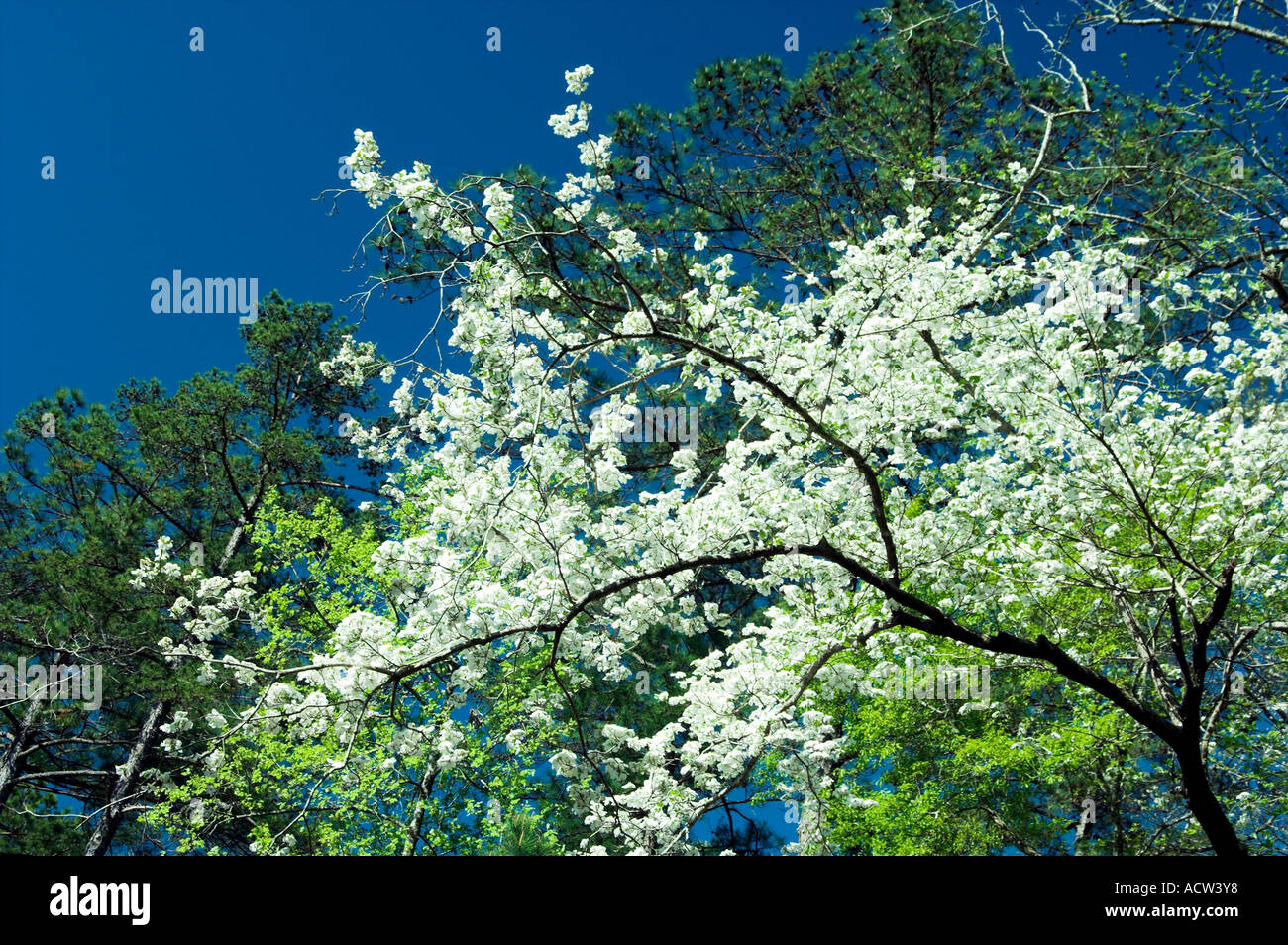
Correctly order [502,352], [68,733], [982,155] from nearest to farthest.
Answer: [502,352]
[982,155]
[68,733]

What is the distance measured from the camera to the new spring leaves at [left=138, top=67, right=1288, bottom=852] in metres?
7.33

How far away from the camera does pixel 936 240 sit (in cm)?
911

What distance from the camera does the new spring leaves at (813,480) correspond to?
7.33m

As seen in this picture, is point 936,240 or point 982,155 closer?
point 936,240

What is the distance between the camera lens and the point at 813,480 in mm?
9570
